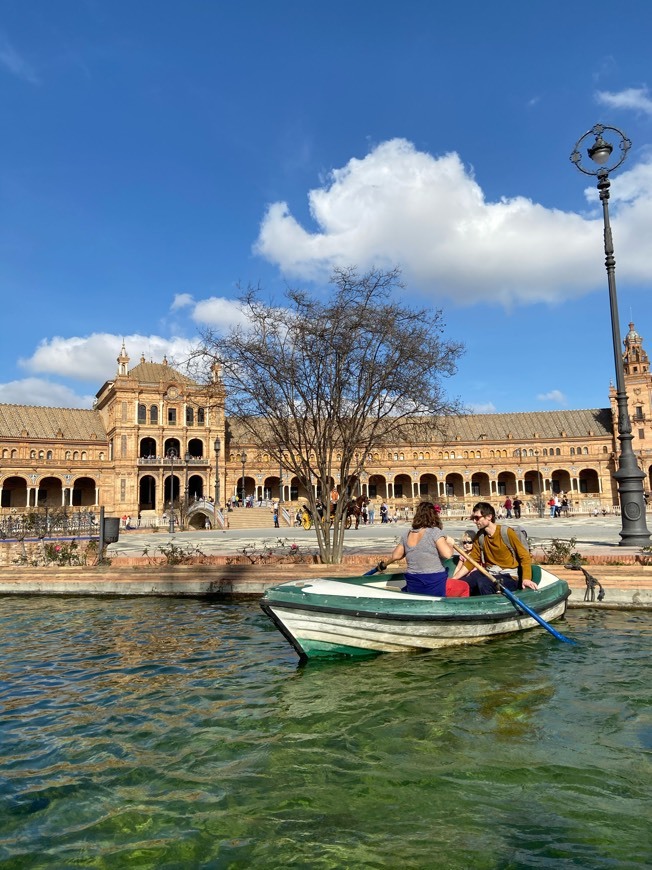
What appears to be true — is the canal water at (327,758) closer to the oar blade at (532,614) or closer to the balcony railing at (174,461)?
the oar blade at (532,614)

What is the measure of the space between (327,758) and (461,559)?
4.26 metres

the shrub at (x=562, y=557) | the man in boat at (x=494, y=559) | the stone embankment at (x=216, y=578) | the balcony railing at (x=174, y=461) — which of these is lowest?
the stone embankment at (x=216, y=578)

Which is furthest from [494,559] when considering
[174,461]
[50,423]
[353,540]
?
[50,423]

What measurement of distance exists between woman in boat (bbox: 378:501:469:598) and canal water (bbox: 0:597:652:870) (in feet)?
2.87

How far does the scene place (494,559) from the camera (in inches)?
369

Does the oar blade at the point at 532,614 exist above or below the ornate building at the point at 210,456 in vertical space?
below

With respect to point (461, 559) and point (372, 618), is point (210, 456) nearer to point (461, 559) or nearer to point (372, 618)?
point (461, 559)

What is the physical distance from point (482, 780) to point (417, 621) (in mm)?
3046

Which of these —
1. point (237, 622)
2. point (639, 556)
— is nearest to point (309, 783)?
point (237, 622)

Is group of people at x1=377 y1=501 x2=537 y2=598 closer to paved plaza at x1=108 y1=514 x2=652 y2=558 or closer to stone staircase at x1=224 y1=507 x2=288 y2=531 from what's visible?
paved plaza at x1=108 y1=514 x2=652 y2=558

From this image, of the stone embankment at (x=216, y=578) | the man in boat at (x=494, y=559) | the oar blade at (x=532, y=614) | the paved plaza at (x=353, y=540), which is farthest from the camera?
the paved plaza at (x=353, y=540)

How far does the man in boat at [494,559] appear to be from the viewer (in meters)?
8.61

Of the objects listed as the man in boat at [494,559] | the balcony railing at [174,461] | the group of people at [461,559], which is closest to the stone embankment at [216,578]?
the man in boat at [494,559]

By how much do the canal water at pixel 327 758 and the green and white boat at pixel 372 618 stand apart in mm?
218
